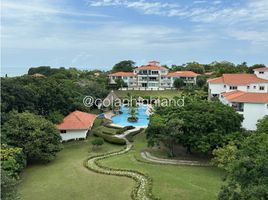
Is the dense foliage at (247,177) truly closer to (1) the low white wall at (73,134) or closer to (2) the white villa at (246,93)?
(2) the white villa at (246,93)

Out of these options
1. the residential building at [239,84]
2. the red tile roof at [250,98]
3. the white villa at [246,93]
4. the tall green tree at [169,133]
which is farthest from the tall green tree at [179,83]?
the tall green tree at [169,133]

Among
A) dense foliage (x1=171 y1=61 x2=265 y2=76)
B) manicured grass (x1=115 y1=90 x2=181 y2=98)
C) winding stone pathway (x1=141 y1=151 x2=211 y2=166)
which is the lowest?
winding stone pathway (x1=141 y1=151 x2=211 y2=166)

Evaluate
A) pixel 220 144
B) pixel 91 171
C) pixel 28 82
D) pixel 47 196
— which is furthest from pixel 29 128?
pixel 220 144

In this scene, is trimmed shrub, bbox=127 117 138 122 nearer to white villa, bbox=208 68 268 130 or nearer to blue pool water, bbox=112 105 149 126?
blue pool water, bbox=112 105 149 126

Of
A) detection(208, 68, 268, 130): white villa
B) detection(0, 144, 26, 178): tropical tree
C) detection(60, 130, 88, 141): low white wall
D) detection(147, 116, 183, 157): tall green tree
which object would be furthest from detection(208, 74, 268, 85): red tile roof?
detection(0, 144, 26, 178): tropical tree

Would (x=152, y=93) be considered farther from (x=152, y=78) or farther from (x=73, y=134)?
(x=73, y=134)
